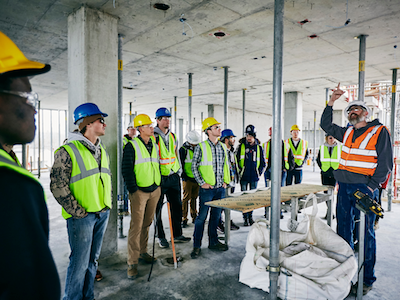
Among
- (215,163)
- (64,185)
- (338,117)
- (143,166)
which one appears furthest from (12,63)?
(338,117)

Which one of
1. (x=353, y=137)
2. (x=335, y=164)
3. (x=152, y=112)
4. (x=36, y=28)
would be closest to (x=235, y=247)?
(x=353, y=137)

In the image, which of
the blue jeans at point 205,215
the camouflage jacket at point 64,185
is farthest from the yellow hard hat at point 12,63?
the blue jeans at point 205,215

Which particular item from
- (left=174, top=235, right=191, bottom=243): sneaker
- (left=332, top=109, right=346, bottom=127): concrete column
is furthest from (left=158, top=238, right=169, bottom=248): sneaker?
A: (left=332, top=109, right=346, bottom=127): concrete column

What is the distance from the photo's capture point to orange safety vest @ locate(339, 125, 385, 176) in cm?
296

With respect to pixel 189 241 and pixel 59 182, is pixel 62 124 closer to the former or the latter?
pixel 189 241

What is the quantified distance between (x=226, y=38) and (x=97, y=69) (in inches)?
104

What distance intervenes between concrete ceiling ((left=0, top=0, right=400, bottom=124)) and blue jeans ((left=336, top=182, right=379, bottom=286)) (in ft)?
8.64

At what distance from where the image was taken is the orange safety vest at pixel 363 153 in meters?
2.96

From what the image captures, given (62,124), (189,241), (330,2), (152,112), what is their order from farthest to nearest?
(152,112) → (62,124) → (189,241) → (330,2)

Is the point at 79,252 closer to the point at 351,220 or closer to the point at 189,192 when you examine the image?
the point at 351,220

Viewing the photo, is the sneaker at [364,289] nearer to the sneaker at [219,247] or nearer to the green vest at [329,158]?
the sneaker at [219,247]

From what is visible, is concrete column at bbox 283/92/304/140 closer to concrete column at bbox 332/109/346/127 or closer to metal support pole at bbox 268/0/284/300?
concrete column at bbox 332/109/346/127

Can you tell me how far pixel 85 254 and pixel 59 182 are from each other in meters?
0.71

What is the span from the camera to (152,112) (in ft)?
58.4
